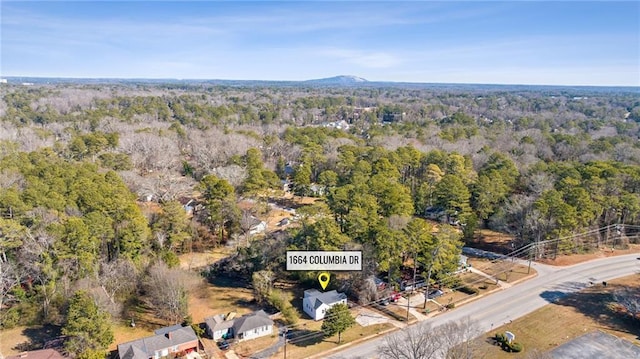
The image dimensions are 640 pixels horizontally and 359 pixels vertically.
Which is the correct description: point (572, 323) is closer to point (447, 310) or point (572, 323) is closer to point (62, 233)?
point (447, 310)

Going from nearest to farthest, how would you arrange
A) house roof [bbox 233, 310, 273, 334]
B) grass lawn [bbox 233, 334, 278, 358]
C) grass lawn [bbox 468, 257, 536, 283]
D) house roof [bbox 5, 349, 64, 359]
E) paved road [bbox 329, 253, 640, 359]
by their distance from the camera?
house roof [bbox 5, 349, 64, 359]
grass lawn [bbox 233, 334, 278, 358]
house roof [bbox 233, 310, 273, 334]
paved road [bbox 329, 253, 640, 359]
grass lawn [bbox 468, 257, 536, 283]

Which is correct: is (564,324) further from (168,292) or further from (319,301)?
(168,292)

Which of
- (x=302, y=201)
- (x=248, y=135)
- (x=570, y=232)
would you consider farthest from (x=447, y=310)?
(x=248, y=135)

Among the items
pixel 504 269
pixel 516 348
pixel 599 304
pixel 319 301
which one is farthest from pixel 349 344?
pixel 599 304

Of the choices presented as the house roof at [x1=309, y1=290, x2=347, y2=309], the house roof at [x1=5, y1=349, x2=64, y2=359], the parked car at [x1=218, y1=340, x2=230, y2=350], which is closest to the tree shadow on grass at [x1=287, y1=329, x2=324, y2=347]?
the house roof at [x1=309, y1=290, x2=347, y2=309]

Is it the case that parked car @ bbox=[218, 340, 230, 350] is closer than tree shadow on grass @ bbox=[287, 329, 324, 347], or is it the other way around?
parked car @ bbox=[218, 340, 230, 350]

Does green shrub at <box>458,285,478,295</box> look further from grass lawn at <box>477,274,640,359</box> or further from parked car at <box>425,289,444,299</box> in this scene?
grass lawn at <box>477,274,640,359</box>
